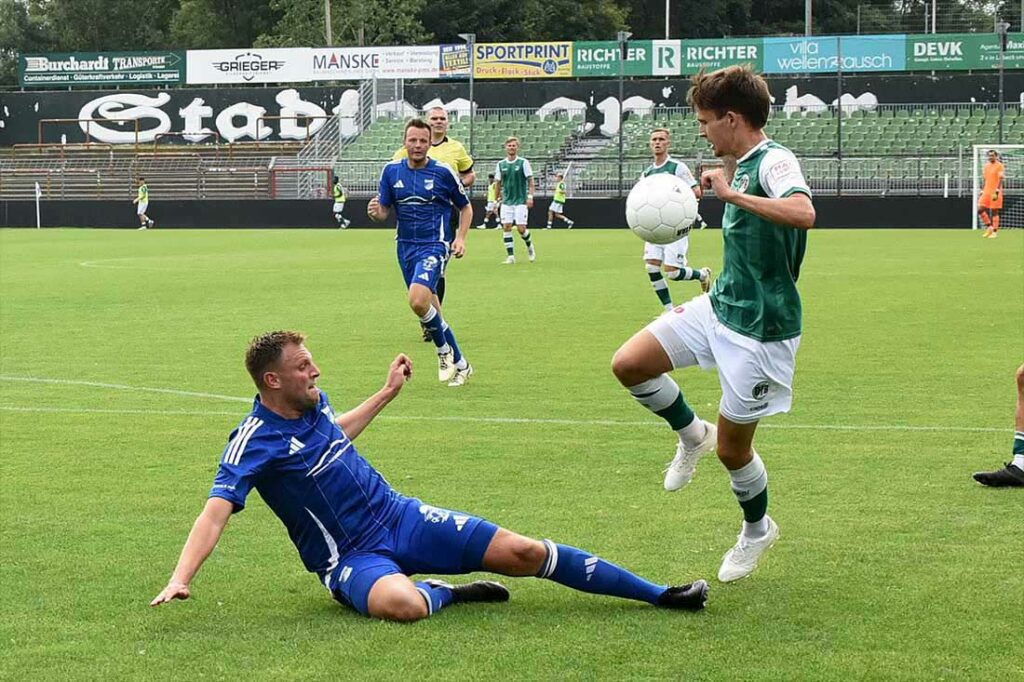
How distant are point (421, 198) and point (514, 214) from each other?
50.3ft

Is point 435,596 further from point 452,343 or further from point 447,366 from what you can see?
point 452,343

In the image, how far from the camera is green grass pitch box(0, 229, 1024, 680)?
4973 millimetres

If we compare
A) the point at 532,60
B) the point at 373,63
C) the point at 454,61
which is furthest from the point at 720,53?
the point at 373,63

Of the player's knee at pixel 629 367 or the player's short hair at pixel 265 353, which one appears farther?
the player's knee at pixel 629 367

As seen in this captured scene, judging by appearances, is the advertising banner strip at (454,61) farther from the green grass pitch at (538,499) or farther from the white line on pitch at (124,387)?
the white line on pitch at (124,387)

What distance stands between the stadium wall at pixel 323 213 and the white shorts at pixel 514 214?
12.6 metres

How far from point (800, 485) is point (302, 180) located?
41.8 metres

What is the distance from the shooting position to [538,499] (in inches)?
289

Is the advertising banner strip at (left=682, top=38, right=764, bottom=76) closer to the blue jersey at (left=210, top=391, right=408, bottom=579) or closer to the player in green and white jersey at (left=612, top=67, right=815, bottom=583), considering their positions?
the player in green and white jersey at (left=612, top=67, right=815, bottom=583)

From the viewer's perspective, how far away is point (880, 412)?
9992 mm

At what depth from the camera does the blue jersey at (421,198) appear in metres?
12.4

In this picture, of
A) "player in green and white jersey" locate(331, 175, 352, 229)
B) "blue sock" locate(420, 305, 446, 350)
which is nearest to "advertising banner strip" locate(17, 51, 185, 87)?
"player in green and white jersey" locate(331, 175, 352, 229)

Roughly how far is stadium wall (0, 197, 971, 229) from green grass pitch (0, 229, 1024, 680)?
22.4 meters

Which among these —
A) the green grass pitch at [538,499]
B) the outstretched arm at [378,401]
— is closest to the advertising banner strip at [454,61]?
the green grass pitch at [538,499]
